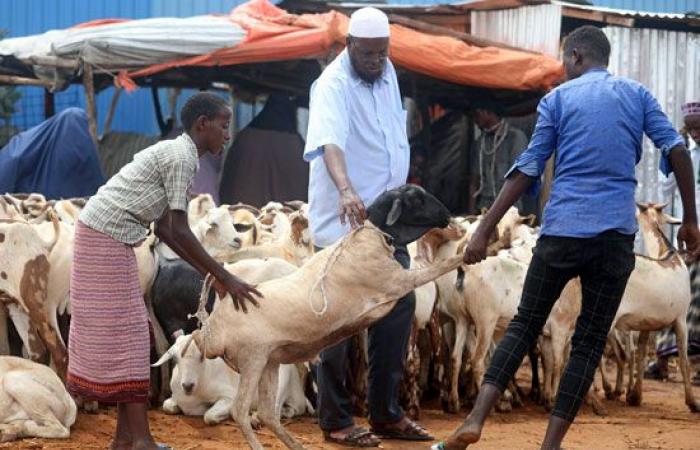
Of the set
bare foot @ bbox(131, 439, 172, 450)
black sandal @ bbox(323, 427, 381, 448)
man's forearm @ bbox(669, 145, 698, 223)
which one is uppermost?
man's forearm @ bbox(669, 145, 698, 223)

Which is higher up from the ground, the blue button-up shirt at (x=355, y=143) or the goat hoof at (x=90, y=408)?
the blue button-up shirt at (x=355, y=143)

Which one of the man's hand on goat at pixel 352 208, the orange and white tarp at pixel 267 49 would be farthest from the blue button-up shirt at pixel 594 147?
the orange and white tarp at pixel 267 49

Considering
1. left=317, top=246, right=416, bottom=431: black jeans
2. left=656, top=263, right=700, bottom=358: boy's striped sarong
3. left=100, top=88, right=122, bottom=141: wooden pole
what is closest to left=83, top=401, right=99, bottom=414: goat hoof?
left=317, top=246, right=416, bottom=431: black jeans

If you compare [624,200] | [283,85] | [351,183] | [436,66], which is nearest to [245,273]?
[351,183]

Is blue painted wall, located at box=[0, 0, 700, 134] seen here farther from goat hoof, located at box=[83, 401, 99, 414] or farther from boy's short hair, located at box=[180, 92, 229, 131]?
boy's short hair, located at box=[180, 92, 229, 131]

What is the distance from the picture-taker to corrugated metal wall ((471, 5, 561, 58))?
15070 mm

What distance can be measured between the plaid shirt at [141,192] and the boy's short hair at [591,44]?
6.24 feet

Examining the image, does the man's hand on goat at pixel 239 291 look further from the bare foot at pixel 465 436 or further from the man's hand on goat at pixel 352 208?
the bare foot at pixel 465 436

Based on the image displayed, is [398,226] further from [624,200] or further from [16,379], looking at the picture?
[16,379]

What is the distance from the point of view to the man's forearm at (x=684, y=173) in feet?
19.5

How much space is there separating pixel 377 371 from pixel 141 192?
68.9 inches

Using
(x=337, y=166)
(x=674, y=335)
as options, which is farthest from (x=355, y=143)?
(x=674, y=335)

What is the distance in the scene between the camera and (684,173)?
5.97 metres

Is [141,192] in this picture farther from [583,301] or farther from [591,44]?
[591,44]
